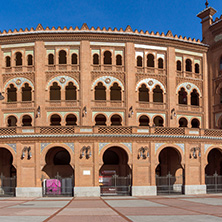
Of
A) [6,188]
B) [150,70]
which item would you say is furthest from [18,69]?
[150,70]

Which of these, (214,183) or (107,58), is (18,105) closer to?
(107,58)

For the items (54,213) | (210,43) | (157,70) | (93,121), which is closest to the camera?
(54,213)

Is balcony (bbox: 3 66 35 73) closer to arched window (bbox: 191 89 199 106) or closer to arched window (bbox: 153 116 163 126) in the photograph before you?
arched window (bbox: 153 116 163 126)

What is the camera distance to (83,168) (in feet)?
104

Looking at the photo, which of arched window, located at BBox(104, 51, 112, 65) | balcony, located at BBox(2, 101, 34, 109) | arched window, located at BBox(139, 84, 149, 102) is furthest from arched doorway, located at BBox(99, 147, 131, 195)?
arched window, located at BBox(104, 51, 112, 65)

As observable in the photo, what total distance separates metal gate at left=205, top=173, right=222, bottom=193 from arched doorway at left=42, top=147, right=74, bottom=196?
47.6 ft

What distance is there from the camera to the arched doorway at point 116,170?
3497 cm

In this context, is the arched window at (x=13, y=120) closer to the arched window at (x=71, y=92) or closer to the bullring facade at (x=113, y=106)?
the bullring facade at (x=113, y=106)

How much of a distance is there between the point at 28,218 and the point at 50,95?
75.9ft

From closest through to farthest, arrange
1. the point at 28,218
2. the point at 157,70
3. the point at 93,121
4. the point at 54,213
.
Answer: the point at 28,218
the point at 54,213
the point at 93,121
the point at 157,70

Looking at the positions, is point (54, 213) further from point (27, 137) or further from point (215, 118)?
point (215, 118)

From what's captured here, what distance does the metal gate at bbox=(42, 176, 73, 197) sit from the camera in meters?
32.2

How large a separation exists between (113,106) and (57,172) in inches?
382

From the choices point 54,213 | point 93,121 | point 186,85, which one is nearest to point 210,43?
point 186,85
